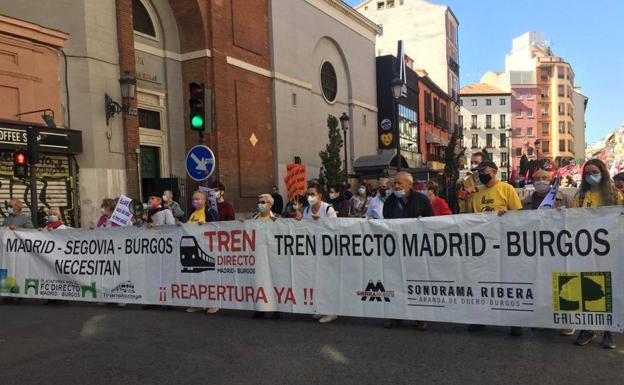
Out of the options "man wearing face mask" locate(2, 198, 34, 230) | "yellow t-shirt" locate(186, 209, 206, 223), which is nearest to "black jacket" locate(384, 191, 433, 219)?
"yellow t-shirt" locate(186, 209, 206, 223)

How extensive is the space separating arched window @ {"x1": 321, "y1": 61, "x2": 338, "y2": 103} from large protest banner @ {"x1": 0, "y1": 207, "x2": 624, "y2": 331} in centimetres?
2341

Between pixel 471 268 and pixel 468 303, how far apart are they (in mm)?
387

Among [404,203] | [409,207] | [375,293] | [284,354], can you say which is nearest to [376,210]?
[404,203]

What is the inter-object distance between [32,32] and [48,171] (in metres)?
3.63

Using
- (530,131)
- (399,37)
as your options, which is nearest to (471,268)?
→ (399,37)

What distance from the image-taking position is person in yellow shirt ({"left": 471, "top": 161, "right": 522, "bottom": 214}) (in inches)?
251

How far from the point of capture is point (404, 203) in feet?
22.1

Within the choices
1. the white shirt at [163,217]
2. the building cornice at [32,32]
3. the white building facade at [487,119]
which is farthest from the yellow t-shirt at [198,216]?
the white building facade at [487,119]

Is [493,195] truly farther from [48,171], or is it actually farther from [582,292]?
[48,171]

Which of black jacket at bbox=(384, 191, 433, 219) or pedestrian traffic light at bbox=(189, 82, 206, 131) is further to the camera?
pedestrian traffic light at bbox=(189, 82, 206, 131)

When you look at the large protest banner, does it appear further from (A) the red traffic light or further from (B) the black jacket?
(A) the red traffic light

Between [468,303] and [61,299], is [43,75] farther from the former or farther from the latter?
[468,303]

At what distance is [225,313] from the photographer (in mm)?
7406

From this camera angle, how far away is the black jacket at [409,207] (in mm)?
6539
